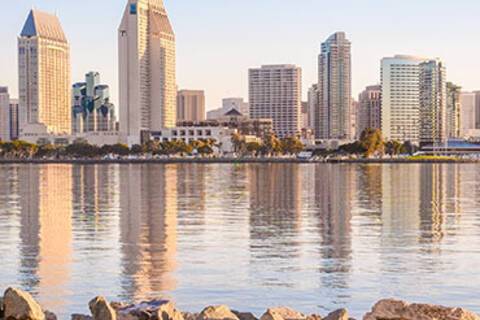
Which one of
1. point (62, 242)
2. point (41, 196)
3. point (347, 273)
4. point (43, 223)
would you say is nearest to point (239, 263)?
point (347, 273)

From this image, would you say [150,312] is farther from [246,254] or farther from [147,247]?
[147,247]

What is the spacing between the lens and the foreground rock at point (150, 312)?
1325 centimetres

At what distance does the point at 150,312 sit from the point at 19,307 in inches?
74.3

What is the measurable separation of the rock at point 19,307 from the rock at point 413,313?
4.82 meters

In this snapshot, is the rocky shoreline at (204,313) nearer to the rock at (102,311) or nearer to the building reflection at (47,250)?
the rock at (102,311)

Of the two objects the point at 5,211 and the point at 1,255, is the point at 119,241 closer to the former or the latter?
the point at 1,255

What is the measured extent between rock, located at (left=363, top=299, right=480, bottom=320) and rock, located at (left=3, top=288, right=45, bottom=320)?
15.8ft

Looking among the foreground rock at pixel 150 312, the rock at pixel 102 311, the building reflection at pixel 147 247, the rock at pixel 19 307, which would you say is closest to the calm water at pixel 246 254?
the building reflection at pixel 147 247

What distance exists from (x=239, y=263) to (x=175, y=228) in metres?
9.34

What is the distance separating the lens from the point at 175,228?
106 ft

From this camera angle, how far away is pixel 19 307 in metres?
13.3

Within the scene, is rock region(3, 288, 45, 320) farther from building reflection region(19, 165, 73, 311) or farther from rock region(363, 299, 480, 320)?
rock region(363, 299, 480, 320)

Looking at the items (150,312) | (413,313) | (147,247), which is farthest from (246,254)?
(413,313)

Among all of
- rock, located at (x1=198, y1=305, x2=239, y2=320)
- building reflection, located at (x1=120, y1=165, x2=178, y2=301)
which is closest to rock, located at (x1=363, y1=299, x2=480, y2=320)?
rock, located at (x1=198, y1=305, x2=239, y2=320)
